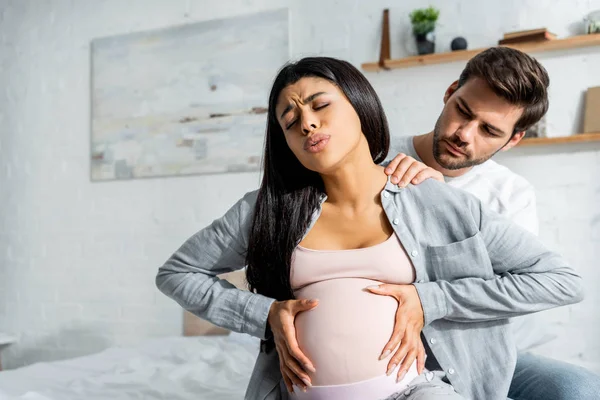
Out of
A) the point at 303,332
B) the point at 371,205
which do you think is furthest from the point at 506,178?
the point at 303,332

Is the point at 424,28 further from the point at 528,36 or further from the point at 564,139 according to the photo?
the point at 564,139

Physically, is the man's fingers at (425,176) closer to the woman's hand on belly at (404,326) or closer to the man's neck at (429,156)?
the woman's hand on belly at (404,326)

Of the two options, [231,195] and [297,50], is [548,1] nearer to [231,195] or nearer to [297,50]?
[297,50]

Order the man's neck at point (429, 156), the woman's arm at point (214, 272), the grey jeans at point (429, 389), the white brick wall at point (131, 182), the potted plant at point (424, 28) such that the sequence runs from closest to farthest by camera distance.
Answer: the grey jeans at point (429, 389) < the woman's arm at point (214, 272) < the man's neck at point (429, 156) < the white brick wall at point (131, 182) < the potted plant at point (424, 28)

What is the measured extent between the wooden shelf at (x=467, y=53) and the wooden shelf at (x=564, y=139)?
0.40 metres

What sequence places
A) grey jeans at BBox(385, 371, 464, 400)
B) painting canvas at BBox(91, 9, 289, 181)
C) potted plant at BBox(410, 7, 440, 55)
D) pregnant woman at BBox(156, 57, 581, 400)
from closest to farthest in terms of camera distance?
grey jeans at BBox(385, 371, 464, 400)
pregnant woman at BBox(156, 57, 581, 400)
potted plant at BBox(410, 7, 440, 55)
painting canvas at BBox(91, 9, 289, 181)

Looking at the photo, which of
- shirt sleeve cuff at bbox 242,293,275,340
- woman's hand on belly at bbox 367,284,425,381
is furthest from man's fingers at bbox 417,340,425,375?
shirt sleeve cuff at bbox 242,293,275,340

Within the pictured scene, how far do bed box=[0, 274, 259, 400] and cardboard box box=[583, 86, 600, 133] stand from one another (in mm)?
1735

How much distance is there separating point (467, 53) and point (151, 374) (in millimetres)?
1948

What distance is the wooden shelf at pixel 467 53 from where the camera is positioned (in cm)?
288

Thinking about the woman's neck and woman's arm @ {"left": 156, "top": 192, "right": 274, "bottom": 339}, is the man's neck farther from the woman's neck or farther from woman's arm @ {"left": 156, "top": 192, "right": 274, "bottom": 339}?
woman's arm @ {"left": 156, "top": 192, "right": 274, "bottom": 339}

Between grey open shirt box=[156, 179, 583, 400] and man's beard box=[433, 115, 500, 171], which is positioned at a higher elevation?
man's beard box=[433, 115, 500, 171]

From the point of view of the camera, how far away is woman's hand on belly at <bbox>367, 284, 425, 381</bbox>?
1.24 m

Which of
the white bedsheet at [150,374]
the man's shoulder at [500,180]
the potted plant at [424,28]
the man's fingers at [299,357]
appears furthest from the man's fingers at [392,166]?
the potted plant at [424,28]
